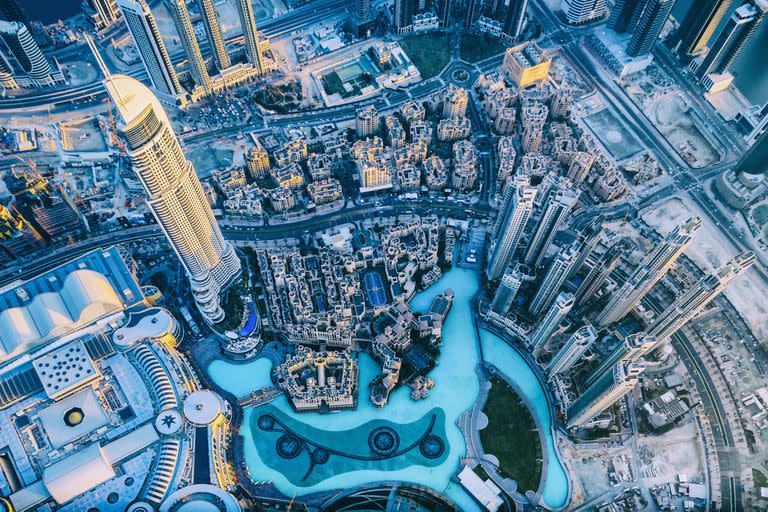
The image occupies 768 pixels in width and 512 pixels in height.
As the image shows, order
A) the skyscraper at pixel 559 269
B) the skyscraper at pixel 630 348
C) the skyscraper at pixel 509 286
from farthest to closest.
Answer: the skyscraper at pixel 509 286 < the skyscraper at pixel 559 269 < the skyscraper at pixel 630 348

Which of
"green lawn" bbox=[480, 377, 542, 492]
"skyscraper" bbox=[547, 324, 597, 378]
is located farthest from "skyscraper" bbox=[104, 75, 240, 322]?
"skyscraper" bbox=[547, 324, 597, 378]

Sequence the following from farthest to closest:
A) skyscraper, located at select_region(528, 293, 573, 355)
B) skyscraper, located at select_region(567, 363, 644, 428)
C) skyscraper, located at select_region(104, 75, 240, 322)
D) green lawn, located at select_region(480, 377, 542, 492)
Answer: green lawn, located at select_region(480, 377, 542, 492)
skyscraper, located at select_region(528, 293, 573, 355)
skyscraper, located at select_region(567, 363, 644, 428)
skyscraper, located at select_region(104, 75, 240, 322)

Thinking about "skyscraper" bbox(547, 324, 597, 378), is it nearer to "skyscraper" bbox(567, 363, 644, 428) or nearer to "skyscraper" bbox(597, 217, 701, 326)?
"skyscraper" bbox(567, 363, 644, 428)

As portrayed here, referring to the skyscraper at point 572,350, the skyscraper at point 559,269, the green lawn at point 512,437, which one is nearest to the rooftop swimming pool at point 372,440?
the green lawn at point 512,437

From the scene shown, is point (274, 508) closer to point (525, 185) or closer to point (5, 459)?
point (5, 459)

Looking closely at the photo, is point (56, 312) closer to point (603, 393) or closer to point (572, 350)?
point (572, 350)

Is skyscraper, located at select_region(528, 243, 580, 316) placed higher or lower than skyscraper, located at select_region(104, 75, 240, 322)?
lower

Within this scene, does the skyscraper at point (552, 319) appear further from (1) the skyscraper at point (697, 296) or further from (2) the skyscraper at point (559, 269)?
(1) the skyscraper at point (697, 296)

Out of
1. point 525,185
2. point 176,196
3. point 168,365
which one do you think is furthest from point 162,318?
point 525,185
